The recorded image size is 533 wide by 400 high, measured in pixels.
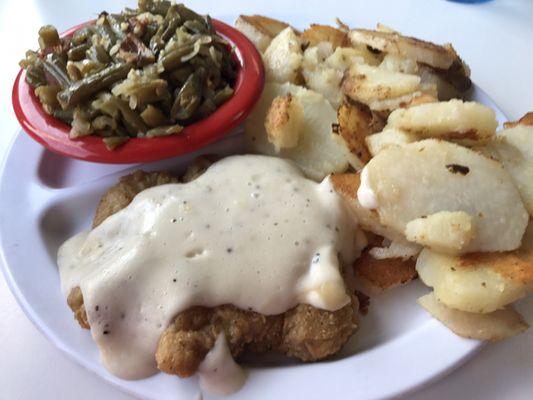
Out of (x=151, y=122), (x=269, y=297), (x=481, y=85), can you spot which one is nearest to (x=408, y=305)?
(x=269, y=297)

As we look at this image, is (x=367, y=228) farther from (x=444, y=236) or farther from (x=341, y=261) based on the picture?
(x=444, y=236)

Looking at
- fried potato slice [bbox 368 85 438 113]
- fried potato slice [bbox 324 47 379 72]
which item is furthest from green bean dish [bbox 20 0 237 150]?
fried potato slice [bbox 368 85 438 113]

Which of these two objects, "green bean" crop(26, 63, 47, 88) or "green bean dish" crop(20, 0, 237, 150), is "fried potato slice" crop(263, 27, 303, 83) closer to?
"green bean dish" crop(20, 0, 237, 150)

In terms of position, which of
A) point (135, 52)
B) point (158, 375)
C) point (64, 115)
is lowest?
point (158, 375)

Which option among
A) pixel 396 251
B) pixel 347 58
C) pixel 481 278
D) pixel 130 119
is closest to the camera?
pixel 481 278

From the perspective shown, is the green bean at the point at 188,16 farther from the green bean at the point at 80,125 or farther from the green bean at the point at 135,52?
the green bean at the point at 80,125

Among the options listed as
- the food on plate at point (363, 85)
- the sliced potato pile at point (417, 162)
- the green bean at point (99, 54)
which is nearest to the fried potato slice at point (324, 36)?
the food on plate at point (363, 85)

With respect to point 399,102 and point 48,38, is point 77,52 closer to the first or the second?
point 48,38

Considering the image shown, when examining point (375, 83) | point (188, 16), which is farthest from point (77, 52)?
point (375, 83)
